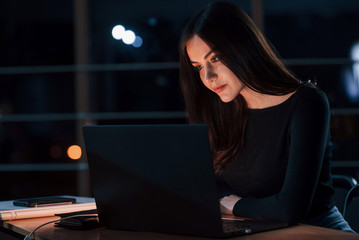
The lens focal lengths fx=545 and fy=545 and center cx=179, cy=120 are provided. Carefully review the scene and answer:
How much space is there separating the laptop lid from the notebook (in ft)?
1.03

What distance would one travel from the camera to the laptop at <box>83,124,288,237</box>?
121cm

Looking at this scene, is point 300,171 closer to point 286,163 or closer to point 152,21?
point 286,163

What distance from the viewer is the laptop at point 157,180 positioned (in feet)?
3.96

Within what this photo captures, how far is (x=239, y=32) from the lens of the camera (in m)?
1.70

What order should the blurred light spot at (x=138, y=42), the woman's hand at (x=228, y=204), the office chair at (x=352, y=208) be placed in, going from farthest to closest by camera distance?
the blurred light spot at (x=138, y=42) → the office chair at (x=352, y=208) → the woman's hand at (x=228, y=204)

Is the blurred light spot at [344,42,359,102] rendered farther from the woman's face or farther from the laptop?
the laptop

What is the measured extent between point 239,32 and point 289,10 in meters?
4.30

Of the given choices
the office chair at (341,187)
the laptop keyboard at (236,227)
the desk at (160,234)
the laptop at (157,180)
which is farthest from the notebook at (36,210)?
the office chair at (341,187)

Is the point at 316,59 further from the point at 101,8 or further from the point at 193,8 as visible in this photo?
the point at 101,8

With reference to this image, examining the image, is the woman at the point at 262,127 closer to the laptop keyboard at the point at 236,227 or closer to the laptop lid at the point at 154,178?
the laptop keyboard at the point at 236,227

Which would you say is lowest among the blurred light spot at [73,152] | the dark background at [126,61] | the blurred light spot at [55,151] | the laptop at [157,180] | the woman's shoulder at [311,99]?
the laptop at [157,180]

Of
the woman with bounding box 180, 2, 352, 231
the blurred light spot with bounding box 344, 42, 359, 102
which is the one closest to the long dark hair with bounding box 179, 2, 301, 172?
the woman with bounding box 180, 2, 352, 231

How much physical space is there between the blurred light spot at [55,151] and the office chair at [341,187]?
14.9 feet

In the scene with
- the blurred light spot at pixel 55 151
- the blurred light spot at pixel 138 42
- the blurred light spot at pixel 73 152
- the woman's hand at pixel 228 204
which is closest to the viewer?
the woman's hand at pixel 228 204
